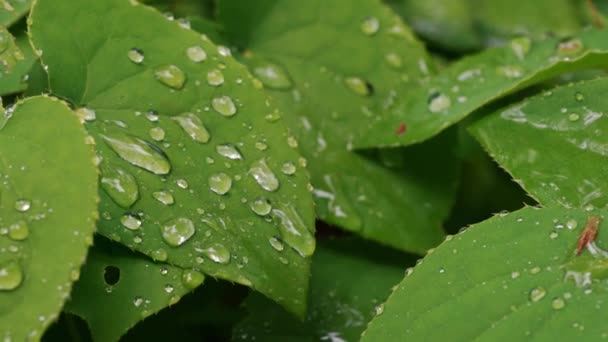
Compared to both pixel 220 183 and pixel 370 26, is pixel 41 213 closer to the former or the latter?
pixel 220 183

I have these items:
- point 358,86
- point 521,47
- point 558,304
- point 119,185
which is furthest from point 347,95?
point 558,304

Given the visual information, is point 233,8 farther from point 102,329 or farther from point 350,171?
point 102,329

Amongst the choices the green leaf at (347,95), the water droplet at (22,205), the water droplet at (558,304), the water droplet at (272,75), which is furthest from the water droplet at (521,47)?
the water droplet at (22,205)

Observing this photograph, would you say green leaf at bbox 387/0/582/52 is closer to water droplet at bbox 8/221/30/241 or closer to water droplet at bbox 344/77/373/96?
water droplet at bbox 344/77/373/96

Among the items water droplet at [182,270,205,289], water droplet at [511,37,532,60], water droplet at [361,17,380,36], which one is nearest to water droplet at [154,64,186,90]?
water droplet at [182,270,205,289]

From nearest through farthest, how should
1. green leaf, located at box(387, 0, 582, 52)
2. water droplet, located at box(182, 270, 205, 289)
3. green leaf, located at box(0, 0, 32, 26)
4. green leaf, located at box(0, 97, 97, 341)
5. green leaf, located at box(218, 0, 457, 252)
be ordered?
green leaf, located at box(0, 97, 97, 341), water droplet, located at box(182, 270, 205, 289), green leaf, located at box(0, 0, 32, 26), green leaf, located at box(218, 0, 457, 252), green leaf, located at box(387, 0, 582, 52)

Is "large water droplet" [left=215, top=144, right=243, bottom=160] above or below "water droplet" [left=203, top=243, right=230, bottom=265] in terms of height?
above
